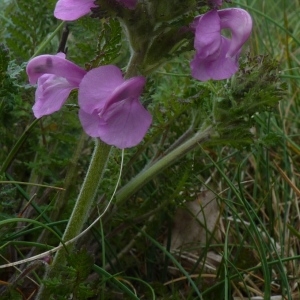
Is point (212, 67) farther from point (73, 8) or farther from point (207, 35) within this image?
point (73, 8)

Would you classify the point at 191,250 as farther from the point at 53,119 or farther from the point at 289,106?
the point at 289,106

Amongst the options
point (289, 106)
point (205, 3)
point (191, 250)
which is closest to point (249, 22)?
point (205, 3)

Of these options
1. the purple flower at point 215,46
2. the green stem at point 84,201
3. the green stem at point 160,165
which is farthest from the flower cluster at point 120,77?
the green stem at point 160,165

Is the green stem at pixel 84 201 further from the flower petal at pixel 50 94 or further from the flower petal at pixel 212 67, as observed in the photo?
the flower petal at pixel 212 67

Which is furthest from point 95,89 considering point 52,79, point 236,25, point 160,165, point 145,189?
point 145,189

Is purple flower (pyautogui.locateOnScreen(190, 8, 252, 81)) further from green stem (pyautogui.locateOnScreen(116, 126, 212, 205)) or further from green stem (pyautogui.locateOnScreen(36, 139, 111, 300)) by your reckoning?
green stem (pyautogui.locateOnScreen(116, 126, 212, 205))

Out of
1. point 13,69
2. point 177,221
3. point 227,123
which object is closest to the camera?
Result: point 13,69
